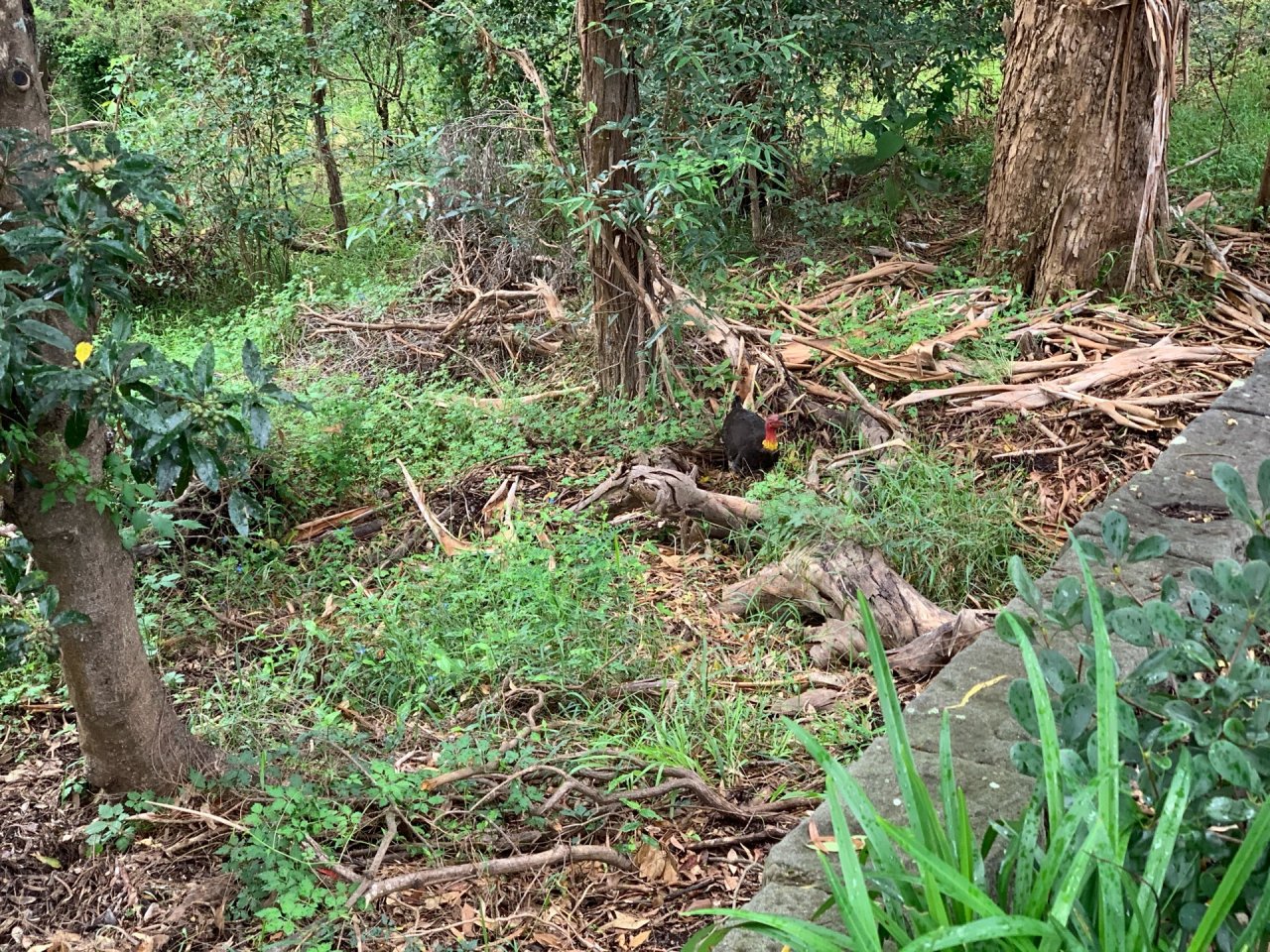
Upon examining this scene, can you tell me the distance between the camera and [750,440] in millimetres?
4715

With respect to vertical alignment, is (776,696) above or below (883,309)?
below

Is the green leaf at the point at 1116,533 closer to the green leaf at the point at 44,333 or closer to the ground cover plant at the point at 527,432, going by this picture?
the ground cover plant at the point at 527,432

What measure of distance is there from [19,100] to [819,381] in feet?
12.4

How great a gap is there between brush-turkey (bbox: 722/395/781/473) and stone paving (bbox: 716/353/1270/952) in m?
1.75

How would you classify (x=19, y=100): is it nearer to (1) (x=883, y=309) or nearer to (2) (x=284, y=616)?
(2) (x=284, y=616)

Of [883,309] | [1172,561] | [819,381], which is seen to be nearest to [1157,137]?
[883,309]

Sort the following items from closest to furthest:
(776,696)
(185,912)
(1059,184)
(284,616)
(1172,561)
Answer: (185,912) < (1172,561) < (776,696) < (284,616) < (1059,184)

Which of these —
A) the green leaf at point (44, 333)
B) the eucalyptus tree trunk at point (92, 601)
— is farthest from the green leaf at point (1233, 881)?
the eucalyptus tree trunk at point (92, 601)

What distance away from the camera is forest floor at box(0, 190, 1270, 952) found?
257 cm

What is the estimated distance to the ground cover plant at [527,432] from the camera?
2422 mm

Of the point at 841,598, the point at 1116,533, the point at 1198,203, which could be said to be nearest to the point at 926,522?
the point at 841,598

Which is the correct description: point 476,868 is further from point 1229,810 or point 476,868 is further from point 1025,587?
point 1229,810

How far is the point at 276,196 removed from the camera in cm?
813

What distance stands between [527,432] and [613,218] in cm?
119
